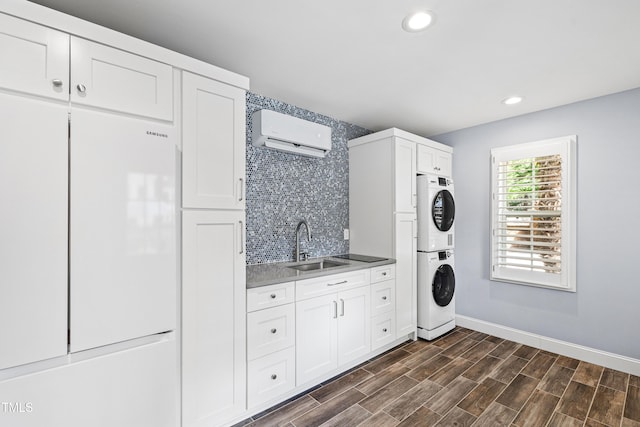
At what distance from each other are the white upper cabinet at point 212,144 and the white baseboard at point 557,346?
127 inches

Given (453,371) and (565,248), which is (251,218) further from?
(565,248)

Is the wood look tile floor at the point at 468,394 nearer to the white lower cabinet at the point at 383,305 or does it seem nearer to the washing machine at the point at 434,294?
the white lower cabinet at the point at 383,305

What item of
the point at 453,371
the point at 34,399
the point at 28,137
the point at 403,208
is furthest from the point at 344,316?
the point at 28,137

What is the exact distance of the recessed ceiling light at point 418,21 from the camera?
1639 millimetres

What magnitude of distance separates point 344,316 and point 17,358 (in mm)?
1984

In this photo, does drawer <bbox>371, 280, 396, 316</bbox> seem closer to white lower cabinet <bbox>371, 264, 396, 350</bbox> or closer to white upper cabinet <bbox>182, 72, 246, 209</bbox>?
white lower cabinet <bbox>371, 264, 396, 350</bbox>

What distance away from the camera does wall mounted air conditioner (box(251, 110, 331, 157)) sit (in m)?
2.52

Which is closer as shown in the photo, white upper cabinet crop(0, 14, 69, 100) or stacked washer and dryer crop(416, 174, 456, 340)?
white upper cabinet crop(0, 14, 69, 100)

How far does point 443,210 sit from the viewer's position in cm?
341

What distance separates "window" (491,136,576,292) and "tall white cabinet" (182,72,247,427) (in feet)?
9.60

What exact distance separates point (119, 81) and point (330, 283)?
190 cm

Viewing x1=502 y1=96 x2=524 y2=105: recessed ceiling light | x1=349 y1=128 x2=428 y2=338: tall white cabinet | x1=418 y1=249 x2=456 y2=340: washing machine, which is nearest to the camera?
x1=502 y1=96 x2=524 y2=105: recessed ceiling light

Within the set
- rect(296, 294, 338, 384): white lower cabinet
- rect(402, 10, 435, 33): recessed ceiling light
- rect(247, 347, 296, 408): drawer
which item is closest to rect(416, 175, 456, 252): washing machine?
rect(296, 294, 338, 384): white lower cabinet

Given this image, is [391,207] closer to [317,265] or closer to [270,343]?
[317,265]
